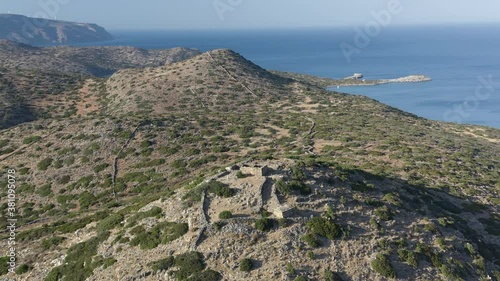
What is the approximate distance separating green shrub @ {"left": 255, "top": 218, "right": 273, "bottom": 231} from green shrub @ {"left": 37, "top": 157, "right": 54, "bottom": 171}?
36939mm

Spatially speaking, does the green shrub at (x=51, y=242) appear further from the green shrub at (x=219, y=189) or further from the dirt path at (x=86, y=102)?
the dirt path at (x=86, y=102)

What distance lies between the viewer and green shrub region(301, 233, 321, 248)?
78.8 feet

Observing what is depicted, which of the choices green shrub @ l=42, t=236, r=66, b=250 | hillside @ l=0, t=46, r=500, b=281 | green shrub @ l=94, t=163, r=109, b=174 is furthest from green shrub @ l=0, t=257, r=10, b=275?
green shrub @ l=94, t=163, r=109, b=174

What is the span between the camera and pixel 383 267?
23.2 meters

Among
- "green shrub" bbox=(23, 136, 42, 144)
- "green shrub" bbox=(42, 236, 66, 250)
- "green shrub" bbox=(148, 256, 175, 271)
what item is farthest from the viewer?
"green shrub" bbox=(23, 136, 42, 144)

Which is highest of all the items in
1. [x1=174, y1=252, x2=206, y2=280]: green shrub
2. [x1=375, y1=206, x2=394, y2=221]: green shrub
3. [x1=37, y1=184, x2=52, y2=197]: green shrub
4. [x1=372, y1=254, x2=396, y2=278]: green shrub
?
[x1=375, y1=206, x2=394, y2=221]: green shrub

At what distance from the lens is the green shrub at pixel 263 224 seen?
24875 mm

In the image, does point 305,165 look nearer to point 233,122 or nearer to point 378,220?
point 378,220

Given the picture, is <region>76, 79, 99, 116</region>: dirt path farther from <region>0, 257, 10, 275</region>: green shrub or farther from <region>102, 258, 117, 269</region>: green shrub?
<region>102, 258, 117, 269</region>: green shrub

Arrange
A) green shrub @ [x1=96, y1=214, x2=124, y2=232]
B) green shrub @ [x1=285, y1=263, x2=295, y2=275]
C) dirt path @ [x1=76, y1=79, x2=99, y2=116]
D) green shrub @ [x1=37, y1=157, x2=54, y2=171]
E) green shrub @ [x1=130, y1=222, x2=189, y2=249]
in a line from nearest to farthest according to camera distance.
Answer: green shrub @ [x1=285, y1=263, x2=295, y2=275]
green shrub @ [x1=130, y1=222, x2=189, y2=249]
green shrub @ [x1=96, y1=214, x2=124, y2=232]
green shrub @ [x1=37, y1=157, x2=54, y2=171]
dirt path @ [x1=76, y1=79, x2=99, y2=116]

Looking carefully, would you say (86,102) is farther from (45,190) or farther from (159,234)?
(159,234)

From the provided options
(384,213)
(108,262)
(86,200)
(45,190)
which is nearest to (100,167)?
(45,190)

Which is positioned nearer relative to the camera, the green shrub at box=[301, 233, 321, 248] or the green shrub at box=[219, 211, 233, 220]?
the green shrub at box=[301, 233, 321, 248]

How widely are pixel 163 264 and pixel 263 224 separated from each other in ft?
23.7
